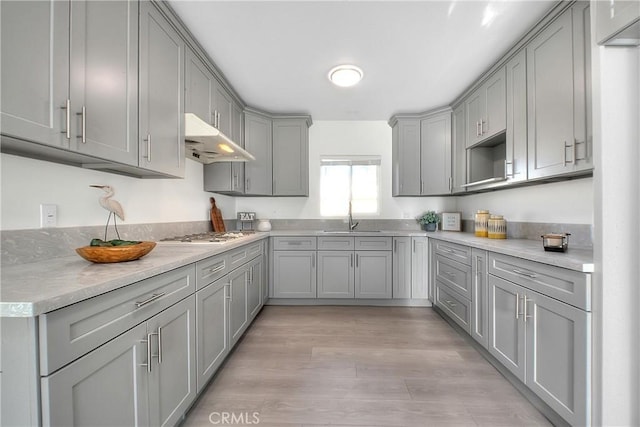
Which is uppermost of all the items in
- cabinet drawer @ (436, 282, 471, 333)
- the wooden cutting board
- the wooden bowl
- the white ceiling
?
the white ceiling

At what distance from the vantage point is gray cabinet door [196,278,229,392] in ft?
4.96

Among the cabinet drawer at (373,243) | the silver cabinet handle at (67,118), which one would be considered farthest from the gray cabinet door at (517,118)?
the silver cabinet handle at (67,118)

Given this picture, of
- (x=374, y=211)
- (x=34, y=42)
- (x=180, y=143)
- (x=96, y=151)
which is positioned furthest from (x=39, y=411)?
(x=374, y=211)

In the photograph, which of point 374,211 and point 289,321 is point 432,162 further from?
point 289,321

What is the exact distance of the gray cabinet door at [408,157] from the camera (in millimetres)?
3502

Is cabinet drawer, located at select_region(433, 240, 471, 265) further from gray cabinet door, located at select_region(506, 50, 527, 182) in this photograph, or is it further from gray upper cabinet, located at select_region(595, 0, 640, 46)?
gray upper cabinet, located at select_region(595, 0, 640, 46)

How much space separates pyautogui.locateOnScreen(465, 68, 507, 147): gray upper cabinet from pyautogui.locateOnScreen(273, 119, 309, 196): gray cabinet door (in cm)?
206

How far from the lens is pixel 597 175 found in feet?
3.69

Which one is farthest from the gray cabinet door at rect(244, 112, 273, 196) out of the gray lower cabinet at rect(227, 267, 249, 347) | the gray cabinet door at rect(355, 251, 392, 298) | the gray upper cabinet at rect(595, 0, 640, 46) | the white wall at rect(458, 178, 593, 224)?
the gray upper cabinet at rect(595, 0, 640, 46)

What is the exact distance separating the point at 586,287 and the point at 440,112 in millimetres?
2788

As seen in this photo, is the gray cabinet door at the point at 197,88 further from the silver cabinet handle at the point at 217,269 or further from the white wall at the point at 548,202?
the white wall at the point at 548,202

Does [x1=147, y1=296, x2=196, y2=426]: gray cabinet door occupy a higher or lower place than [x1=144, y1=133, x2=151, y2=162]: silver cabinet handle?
lower

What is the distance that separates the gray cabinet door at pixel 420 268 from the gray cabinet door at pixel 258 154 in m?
2.10

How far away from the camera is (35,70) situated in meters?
0.92
